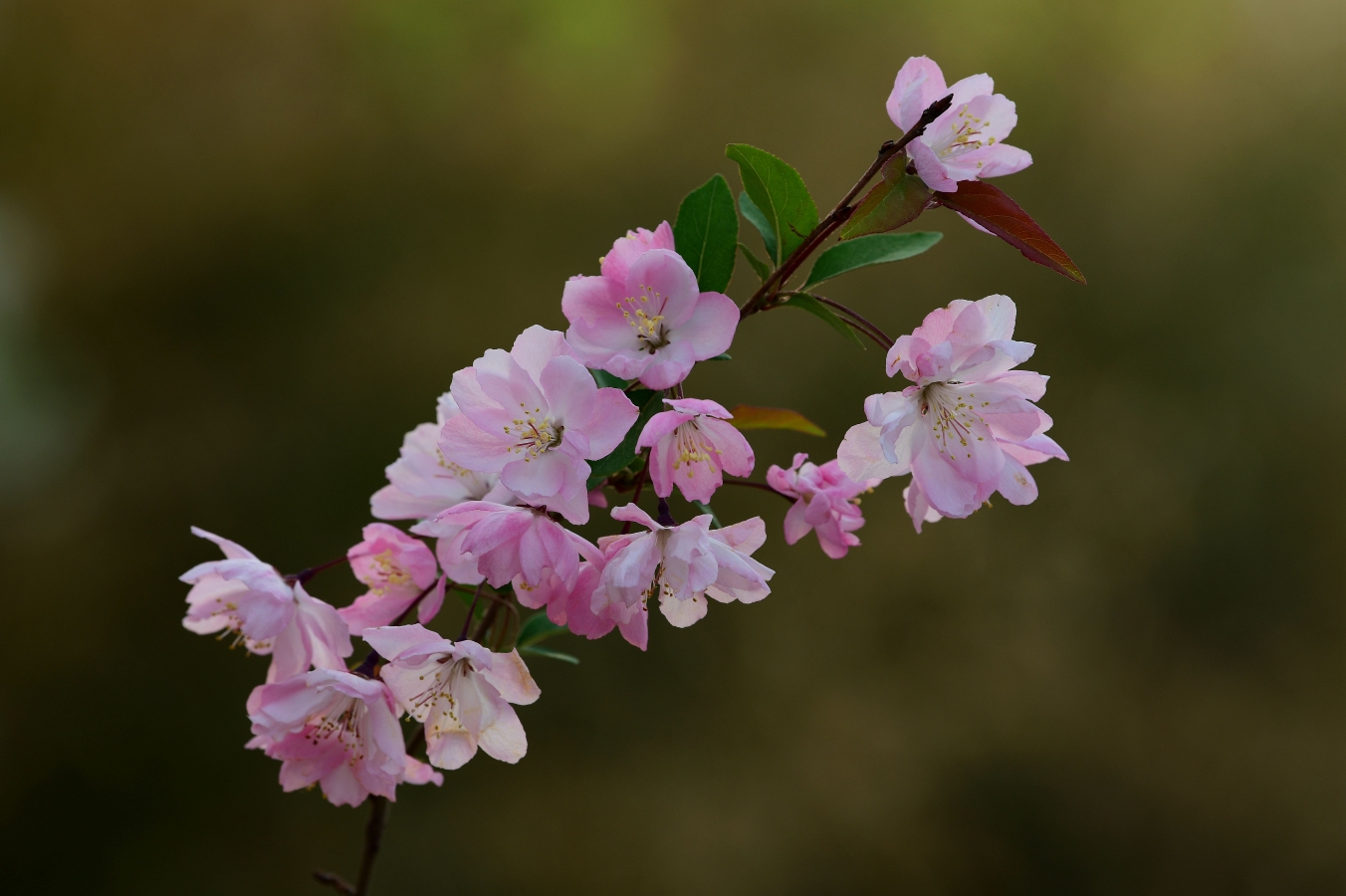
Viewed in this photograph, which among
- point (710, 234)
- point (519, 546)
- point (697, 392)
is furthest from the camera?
point (697, 392)

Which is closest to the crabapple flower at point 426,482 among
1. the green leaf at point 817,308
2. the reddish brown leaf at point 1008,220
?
the green leaf at point 817,308

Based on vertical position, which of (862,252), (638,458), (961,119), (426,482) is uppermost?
(961,119)

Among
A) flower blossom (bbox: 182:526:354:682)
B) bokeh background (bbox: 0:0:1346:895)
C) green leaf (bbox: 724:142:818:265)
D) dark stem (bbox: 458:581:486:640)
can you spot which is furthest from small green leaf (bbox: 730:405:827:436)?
bokeh background (bbox: 0:0:1346:895)

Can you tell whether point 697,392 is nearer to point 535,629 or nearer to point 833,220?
point 535,629

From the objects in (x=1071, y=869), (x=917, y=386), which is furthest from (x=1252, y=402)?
(x=917, y=386)

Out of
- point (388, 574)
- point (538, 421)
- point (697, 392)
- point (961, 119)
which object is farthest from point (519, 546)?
point (697, 392)

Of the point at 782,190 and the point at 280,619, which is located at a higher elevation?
the point at 782,190

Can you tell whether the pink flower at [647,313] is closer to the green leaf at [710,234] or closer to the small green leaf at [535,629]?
the green leaf at [710,234]
